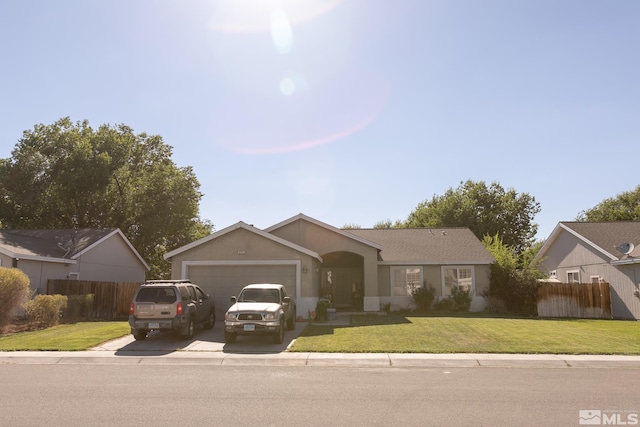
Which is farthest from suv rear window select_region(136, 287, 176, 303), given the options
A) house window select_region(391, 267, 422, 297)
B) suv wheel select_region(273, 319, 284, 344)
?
house window select_region(391, 267, 422, 297)

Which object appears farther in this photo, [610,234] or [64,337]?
[610,234]

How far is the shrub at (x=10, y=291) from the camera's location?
18.0 metres

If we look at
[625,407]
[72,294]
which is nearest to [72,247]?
[72,294]

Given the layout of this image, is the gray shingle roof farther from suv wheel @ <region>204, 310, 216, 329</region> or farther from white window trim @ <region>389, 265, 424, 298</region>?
white window trim @ <region>389, 265, 424, 298</region>

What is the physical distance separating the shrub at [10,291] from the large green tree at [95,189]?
903 inches

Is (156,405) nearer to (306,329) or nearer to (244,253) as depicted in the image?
(306,329)

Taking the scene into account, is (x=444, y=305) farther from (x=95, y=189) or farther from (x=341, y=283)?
(x=95, y=189)

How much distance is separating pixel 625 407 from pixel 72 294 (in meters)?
25.1

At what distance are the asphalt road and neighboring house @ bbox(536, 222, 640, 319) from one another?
572 inches

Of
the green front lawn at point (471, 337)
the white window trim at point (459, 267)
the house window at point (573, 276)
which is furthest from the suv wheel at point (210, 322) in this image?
the house window at point (573, 276)

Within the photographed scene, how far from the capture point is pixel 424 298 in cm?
2673

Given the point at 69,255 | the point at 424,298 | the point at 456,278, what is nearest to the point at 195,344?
the point at 424,298

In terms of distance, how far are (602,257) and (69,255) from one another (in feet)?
99.7

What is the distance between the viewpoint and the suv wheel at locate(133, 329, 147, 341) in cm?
1620
